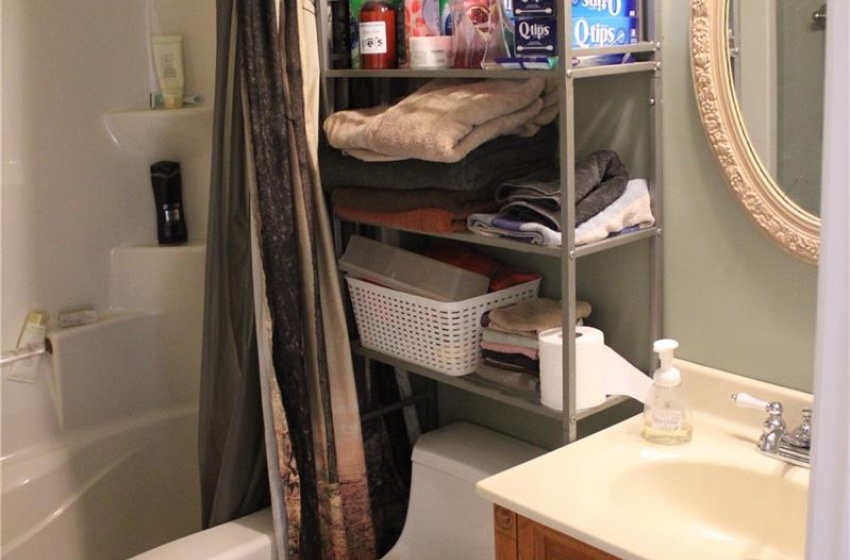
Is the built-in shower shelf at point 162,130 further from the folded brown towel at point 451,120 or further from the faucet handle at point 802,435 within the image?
the faucet handle at point 802,435

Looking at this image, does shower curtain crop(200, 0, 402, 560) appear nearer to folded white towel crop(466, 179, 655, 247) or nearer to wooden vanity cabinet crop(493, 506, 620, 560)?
folded white towel crop(466, 179, 655, 247)

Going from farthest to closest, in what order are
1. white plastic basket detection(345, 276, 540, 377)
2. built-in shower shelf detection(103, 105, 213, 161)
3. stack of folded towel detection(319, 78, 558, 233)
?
built-in shower shelf detection(103, 105, 213, 161)
white plastic basket detection(345, 276, 540, 377)
stack of folded towel detection(319, 78, 558, 233)

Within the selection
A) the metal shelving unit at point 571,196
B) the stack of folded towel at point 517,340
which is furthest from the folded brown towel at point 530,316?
the metal shelving unit at point 571,196

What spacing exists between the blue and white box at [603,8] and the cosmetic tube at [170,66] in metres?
1.43

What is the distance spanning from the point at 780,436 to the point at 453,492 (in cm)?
72

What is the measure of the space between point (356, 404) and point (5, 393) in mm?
1001

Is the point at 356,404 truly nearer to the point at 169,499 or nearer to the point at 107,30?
the point at 169,499

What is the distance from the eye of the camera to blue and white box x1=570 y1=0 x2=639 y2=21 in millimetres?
1646

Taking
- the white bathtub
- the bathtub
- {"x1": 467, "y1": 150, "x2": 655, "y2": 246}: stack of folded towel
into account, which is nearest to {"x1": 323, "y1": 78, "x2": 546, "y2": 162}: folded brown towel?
{"x1": 467, "y1": 150, "x2": 655, "y2": 246}: stack of folded towel

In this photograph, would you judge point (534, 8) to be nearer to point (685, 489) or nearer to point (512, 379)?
point (512, 379)

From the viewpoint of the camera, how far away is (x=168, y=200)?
109 inches

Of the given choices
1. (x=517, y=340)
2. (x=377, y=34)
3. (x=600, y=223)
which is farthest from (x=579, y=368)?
(x=377, y=34)

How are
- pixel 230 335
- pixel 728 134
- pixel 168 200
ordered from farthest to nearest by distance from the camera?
pixel 168 200
pixel 230 335
pixel 728 134

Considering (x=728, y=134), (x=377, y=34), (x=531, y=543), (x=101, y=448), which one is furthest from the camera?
(x=101, y=448)
